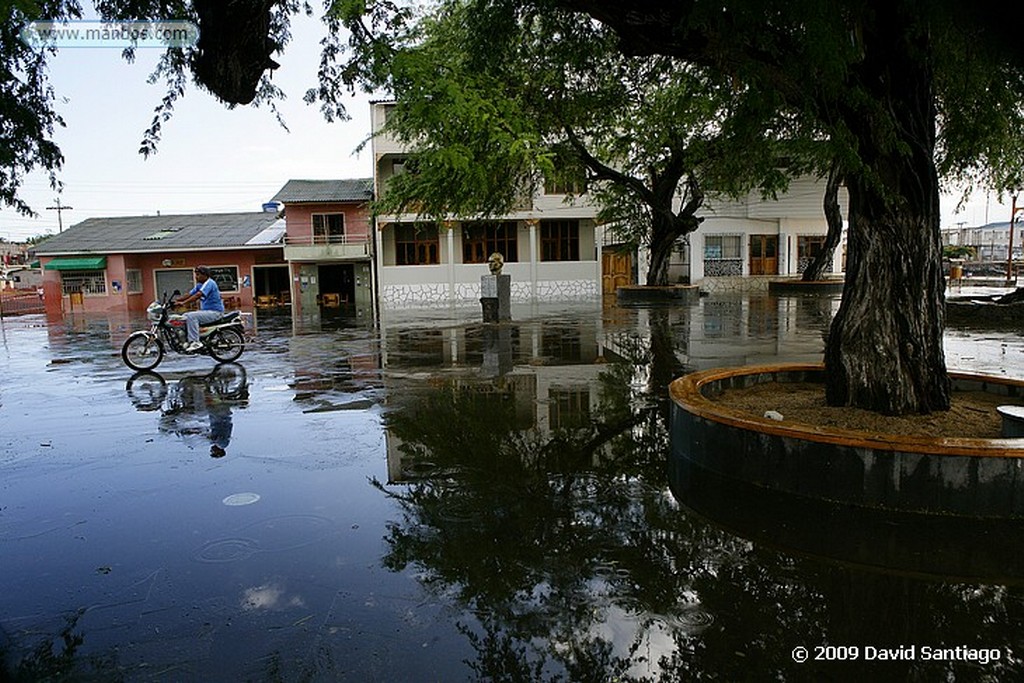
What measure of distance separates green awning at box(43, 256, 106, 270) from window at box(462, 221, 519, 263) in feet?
63.0

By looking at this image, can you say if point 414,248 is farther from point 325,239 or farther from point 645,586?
point 645,586

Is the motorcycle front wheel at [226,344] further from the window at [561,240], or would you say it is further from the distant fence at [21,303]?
the distant fence at [21,303]

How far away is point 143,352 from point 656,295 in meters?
16.7

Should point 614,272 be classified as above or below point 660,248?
below

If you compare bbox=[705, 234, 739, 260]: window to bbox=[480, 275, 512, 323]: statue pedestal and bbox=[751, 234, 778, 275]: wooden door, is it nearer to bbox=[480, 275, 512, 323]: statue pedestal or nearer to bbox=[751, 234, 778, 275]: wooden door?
bbox=[751, 234, 778, 275]: wooden door

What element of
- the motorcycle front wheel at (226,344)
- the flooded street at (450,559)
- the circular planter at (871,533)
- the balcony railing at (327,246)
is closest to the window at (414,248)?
the balcony railing at (327,246)

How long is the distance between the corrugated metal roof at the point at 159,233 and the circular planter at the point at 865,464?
117 feet

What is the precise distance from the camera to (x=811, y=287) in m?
28.1

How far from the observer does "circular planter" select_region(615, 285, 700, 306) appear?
24.4 m

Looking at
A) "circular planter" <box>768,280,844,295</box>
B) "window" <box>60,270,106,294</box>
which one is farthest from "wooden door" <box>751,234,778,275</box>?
"window" <box>60,270,106,294</box>

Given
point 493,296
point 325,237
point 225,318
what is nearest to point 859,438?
point 225,318

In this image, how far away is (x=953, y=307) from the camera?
60.2 feet

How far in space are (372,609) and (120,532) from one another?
2.18m

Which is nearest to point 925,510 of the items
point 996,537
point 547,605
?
point 996,537
